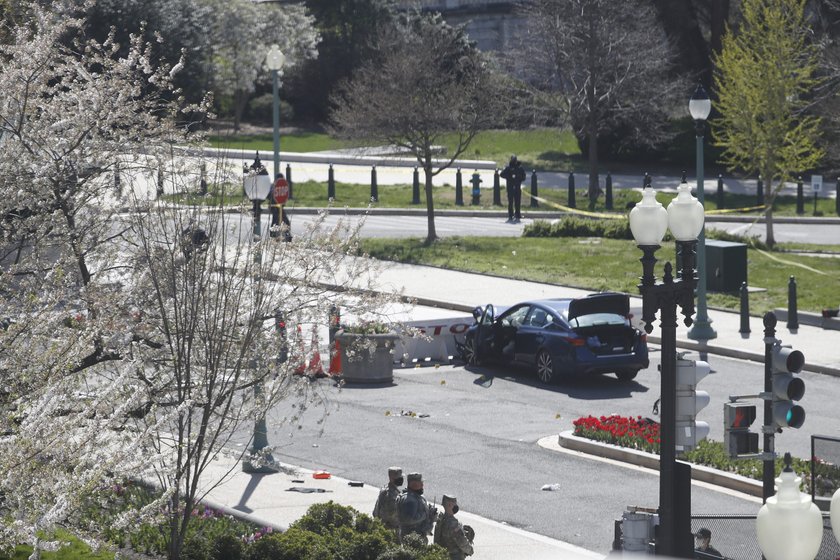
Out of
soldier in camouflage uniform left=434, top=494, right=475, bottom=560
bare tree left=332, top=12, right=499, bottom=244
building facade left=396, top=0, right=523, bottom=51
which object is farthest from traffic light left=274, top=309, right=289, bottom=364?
building facade left=396, top=0, right=523, bottom=51

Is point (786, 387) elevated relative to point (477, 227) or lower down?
elevated

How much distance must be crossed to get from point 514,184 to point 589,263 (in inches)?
336

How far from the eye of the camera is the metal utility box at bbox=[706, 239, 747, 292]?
91.2 ft

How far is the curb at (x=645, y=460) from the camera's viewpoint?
15.4 meters

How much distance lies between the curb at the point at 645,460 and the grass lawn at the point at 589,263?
9925 mm

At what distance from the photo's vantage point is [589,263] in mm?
30938

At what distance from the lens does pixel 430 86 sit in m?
35.5

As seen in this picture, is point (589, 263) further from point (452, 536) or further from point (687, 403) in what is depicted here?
point (452, 536)

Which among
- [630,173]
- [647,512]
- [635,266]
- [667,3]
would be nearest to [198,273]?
[647,512]

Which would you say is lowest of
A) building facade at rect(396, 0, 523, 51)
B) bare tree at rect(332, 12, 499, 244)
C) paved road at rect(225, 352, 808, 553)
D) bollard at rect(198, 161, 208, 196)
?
paved road at rect(225, 352, 808, 553)

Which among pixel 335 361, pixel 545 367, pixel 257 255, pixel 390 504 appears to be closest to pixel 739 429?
pixel 390 504

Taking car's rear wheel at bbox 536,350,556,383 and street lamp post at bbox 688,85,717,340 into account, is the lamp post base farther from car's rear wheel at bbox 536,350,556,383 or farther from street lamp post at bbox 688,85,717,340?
car's rear wheel at bbox 536,350,556,383

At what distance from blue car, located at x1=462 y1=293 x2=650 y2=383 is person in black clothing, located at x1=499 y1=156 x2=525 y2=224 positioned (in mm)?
17151

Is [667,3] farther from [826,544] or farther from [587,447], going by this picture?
[826,544]
